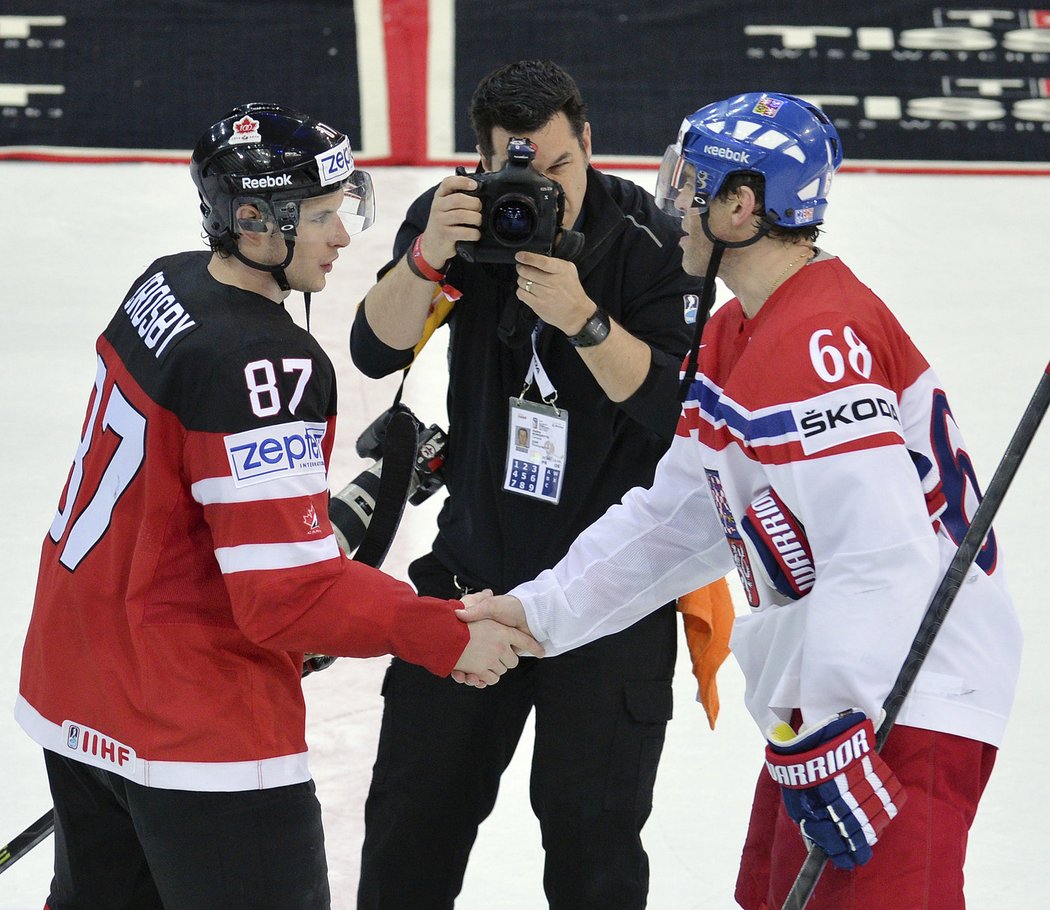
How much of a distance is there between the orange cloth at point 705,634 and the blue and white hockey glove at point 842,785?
69cm

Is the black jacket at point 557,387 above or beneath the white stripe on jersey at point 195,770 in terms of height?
above

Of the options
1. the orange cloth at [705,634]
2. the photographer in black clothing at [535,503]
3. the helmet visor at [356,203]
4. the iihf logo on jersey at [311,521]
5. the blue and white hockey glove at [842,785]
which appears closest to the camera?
the blue and white hockey glove at [842,785]

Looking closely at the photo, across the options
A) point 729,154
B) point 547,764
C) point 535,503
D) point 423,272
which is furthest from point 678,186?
point 547,764

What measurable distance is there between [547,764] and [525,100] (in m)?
1.09

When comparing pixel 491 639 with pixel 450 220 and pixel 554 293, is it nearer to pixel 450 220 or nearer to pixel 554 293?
pixel 554 293

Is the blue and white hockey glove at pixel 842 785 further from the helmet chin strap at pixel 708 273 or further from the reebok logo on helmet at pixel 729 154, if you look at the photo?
the reebok logo on helmet at pixel 729 154

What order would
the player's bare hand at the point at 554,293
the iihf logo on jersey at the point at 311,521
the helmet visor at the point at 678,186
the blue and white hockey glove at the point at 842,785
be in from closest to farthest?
the blue and white hockey glove at the point at 842,785, the iihf logo on jersey at the point at 311,521, the helmet visor at the point at 678,186, the player's bare hand at the point at 554,293

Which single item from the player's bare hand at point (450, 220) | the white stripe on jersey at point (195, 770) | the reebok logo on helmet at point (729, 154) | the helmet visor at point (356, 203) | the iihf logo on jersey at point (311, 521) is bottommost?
the white stripe on jersey at point (195, 770)

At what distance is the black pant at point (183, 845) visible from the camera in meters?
2.09

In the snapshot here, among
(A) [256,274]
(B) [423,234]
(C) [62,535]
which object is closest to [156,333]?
(A) [256,274]

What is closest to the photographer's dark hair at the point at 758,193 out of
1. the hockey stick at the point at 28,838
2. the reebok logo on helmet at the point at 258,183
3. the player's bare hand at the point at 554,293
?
the player's bare hand at the point at 554,293

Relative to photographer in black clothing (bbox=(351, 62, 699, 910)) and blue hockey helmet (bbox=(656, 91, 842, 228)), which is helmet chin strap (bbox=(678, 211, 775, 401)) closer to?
blue hockey helmet (bbox=(656, 91, 842, 228))

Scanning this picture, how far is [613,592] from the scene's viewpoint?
8.13 feet

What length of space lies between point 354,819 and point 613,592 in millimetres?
998
